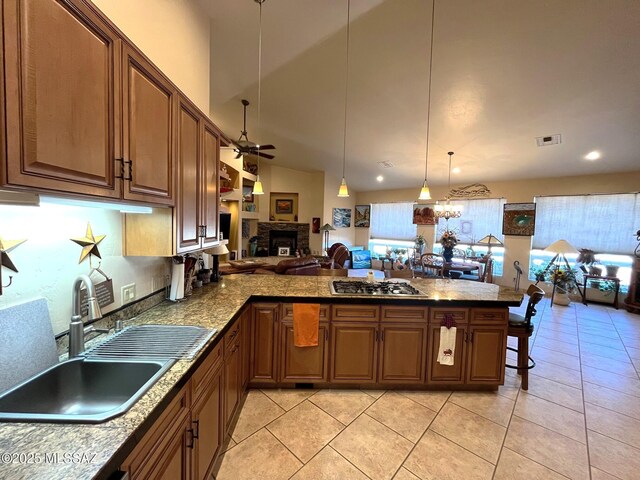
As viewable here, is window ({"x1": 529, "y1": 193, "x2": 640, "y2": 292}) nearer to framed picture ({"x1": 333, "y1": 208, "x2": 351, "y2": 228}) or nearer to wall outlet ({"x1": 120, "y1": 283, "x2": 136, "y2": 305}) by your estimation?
framed picture ({"x1": 333, "y1": 208, "x2": 351, "y2": 228})

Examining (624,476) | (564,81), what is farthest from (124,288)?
(564,81)

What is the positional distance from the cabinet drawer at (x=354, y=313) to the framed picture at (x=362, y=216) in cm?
670

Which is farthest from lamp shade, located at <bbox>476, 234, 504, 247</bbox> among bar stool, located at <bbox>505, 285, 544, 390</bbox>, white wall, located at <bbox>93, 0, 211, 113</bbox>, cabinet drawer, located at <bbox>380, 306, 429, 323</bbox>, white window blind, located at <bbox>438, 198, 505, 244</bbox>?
white wall, located at <bbox>93, 0, 211, 113</bbox>

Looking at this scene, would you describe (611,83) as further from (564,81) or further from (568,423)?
(568,423)

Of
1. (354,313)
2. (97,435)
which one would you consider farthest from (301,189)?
(97,435)

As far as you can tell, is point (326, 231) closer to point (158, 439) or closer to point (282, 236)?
point (282, 236)

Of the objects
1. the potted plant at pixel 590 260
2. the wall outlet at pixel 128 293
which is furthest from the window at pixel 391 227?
the wall outlet at pixel 128 293

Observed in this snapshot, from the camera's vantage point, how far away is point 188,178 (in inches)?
67.7

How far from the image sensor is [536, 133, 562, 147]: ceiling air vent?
404 centimetres

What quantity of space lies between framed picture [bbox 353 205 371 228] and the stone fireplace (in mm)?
1925

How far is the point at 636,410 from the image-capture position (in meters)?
2.22

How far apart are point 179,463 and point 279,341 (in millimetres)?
1240

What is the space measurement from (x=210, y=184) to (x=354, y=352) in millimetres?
1888

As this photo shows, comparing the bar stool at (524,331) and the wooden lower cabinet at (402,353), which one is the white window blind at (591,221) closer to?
the bar stool at (524,331)
